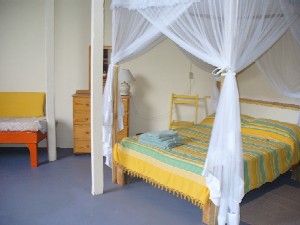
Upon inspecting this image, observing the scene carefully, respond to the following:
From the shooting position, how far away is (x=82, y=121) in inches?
184

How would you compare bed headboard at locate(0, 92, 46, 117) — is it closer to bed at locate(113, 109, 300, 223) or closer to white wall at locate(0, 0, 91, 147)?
white wall at locate(0, 0, 91, 147)

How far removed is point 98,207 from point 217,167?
51.8 inches

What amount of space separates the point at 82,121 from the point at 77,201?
1607 mm

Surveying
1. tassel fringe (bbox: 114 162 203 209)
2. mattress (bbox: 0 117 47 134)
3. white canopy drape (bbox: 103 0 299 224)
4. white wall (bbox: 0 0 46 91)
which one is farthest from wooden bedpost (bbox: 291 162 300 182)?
white wall (bbox: 0 0 46 91)

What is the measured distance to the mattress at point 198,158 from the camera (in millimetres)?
2945

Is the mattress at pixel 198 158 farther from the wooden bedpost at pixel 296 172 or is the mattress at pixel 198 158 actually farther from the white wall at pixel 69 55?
the white wall at pixel 69 55

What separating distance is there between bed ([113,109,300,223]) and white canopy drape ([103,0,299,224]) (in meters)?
0.25

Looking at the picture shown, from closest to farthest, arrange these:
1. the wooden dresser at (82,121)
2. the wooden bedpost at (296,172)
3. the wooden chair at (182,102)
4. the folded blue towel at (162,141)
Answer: the folded blue towel at (162,141), the wooden bedpost at (296,172), the wooden dresser at (82,121), the wooden chair at (182,102)

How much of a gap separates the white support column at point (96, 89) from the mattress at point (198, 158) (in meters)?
0.31

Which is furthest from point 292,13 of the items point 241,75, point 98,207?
point 98,207

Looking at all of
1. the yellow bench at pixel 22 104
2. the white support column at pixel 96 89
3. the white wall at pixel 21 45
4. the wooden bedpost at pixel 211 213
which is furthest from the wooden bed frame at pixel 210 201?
the white wall at pixel 21 45

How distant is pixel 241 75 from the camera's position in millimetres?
4836

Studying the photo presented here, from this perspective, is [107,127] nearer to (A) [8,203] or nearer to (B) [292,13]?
(A) [8,203]

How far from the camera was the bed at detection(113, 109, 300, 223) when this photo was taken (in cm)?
293
